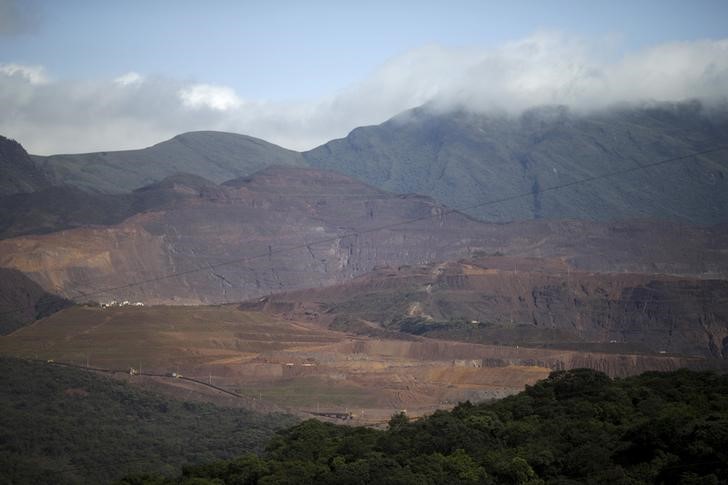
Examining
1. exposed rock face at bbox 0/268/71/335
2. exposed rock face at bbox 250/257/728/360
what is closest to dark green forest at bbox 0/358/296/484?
exposed rock face at bbox 0/268/71/335

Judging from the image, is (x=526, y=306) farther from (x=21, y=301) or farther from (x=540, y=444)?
(x=540, y=444)

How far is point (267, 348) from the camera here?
138m

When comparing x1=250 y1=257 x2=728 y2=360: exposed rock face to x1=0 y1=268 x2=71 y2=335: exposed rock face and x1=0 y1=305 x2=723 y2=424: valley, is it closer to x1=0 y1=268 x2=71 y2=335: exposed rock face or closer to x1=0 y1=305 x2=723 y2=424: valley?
x1=0 y1=305 x2=723 y2=424: valley

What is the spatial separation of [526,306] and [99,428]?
102083mm

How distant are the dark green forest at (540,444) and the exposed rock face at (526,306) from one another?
276ft

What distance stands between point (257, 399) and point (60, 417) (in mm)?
20426

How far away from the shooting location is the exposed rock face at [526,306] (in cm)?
15850

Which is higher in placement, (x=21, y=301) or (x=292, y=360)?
(x=21, y=301)

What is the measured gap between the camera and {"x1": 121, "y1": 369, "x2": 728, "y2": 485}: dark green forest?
44.3 meters

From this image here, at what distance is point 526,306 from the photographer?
180 metres

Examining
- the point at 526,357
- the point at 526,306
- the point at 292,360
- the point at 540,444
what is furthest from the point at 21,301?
the point at 540,444

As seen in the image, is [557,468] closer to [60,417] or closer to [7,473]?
[7,473]

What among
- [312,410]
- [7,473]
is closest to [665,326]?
[312,410]

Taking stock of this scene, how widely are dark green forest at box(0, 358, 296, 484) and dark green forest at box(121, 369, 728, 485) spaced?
1195 centimetres
